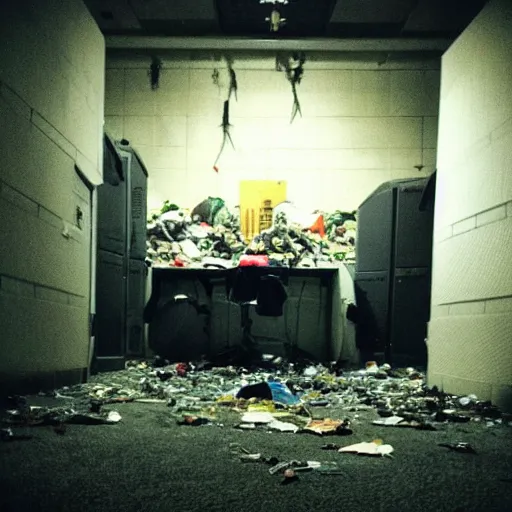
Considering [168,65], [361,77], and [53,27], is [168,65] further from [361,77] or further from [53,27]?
[53,27]

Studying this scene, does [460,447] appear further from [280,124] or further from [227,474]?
[280,124]

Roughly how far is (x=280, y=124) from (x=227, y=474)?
5824mm

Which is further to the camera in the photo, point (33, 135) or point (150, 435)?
point (33, 135)

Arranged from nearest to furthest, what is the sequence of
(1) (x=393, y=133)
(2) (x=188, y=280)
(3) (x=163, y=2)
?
(2) (x=188, y=280) → (3) (x=163, y=2) → (1) (x=393, y=133)

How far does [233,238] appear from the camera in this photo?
5695mm

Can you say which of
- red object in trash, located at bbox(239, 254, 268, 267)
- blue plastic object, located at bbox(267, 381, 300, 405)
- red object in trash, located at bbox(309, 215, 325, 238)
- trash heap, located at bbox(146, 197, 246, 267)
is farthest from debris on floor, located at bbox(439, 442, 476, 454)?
red object in trash, located at bbox(309, 215, 325, 238)

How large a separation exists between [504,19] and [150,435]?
2.32 meters

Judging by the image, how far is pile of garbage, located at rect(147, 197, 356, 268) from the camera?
16.0 feet

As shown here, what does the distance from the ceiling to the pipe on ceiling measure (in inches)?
2.6

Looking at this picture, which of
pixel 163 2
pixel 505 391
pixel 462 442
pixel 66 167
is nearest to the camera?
pixel 462 442

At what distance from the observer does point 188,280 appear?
457 centimetres

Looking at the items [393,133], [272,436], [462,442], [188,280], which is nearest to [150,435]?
[272,436]

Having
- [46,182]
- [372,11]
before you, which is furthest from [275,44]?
[46,182]

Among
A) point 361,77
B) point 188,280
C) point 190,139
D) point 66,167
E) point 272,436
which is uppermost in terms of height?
point 361,77
